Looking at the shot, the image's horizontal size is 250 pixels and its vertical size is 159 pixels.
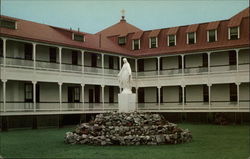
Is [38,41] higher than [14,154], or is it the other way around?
[38,41]

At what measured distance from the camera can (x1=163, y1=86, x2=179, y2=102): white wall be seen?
4341 centimetres

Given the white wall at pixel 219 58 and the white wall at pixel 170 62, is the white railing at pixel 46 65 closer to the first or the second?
the white wall at pixel 170 62

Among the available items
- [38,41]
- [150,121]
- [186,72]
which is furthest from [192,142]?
[186,72]

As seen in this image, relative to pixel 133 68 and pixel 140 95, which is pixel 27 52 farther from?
pixel 140 95

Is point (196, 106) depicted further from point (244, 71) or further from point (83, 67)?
point (83, 67)

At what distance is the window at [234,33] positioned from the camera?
130 feet

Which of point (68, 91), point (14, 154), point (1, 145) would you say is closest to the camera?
point (14, 154)

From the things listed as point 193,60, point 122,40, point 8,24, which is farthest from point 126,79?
point 122,40

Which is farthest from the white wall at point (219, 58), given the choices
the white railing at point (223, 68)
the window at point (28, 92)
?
the window at point (28, 92)

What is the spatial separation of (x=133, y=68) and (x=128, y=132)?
26.4 m

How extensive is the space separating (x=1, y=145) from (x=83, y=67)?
18581mm

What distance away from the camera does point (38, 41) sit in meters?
33.1

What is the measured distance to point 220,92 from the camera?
40.7m

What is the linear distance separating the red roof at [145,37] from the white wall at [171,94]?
412 cm
